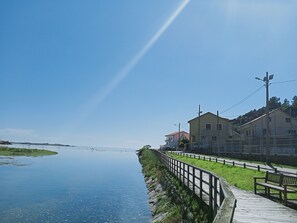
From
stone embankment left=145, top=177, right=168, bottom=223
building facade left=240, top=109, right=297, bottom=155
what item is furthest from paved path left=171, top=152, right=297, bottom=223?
building facade left=240, top=109, right=297, bottom=155

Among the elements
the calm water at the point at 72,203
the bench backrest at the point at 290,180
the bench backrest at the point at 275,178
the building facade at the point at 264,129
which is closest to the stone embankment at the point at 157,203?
the calm water at the point at 72,203

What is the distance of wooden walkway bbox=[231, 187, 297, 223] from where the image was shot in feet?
26.5

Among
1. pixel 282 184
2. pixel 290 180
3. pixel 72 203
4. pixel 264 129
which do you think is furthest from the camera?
pixel 264 129

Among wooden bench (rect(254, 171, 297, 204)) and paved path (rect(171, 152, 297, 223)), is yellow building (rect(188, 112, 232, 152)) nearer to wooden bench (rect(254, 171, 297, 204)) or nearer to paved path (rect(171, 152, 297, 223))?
wooden bench (rect(254, 171, 297, 204))

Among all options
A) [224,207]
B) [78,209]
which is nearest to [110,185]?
[78,209]

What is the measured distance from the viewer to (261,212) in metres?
9.09

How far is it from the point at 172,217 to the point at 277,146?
88.7 ft

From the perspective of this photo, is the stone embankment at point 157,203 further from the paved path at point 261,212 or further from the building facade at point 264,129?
the building facade at point 264,129

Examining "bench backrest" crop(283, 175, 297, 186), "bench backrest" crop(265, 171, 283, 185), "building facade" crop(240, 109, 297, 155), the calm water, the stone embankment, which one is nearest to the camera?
"bench backrest" crop(283, 175, 297, 186)

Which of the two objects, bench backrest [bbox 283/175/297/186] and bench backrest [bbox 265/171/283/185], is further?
bench backrest [bbox 265/171/283/185]

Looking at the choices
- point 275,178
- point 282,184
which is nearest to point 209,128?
point 275,178

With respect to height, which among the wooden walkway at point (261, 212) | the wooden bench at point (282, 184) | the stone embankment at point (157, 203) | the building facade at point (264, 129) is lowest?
the stone embankment at point (157, 203)

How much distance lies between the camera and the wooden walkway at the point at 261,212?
26.5ft

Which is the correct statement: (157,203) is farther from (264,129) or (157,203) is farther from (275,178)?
(264,129)
